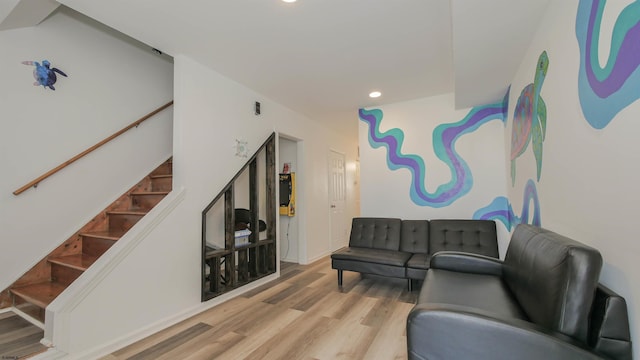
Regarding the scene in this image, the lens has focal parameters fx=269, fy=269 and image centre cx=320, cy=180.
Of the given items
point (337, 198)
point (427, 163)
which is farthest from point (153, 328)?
point (337, 198)

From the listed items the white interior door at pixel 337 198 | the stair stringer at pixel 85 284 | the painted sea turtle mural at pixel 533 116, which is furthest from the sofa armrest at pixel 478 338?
the white interior door at pixel 337 198

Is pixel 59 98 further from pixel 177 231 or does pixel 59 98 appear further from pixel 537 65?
pixel 537 65

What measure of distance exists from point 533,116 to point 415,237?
196 cm

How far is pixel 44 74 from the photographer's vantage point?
104 inches

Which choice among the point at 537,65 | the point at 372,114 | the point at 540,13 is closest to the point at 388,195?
the point at 372,114

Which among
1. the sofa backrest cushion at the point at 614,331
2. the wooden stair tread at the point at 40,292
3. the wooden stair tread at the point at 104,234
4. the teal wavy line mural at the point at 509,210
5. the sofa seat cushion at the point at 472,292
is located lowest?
the wooden stair tread at the point at 40,292

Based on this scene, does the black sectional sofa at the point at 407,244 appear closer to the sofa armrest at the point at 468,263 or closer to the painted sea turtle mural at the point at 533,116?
the sofa armrest at the point at 468,263

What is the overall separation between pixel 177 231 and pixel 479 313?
8.00 ft

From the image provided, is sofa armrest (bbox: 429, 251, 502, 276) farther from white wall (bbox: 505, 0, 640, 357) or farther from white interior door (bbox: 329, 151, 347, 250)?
white interior door (bbox: 329, 151, 347, 250)

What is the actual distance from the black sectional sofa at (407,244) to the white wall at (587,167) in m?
1.39

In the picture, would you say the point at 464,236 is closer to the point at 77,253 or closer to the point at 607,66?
the point at 607,66

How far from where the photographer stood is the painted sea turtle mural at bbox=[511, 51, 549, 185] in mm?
1818

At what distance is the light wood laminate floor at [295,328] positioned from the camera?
→ 77.3 inches

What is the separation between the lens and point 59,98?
2.76 meters
